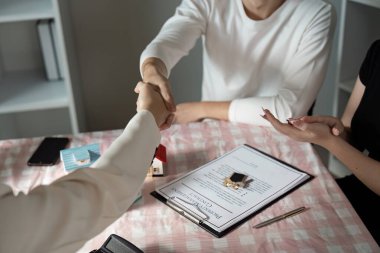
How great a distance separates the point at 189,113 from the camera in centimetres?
154

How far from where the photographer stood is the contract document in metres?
0.97

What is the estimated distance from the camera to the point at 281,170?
44.2 inches

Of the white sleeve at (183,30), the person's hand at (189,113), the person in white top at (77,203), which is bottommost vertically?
the person's hand at (189,113)

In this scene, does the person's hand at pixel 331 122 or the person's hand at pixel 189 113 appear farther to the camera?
the person's hand at pixel 189 113

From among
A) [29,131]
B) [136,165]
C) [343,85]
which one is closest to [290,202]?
[136,165]

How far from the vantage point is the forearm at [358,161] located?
3.92 ft

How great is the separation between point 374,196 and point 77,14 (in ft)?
4.98

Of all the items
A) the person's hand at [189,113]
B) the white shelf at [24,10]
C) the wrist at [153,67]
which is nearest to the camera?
the wrist at [153,67]

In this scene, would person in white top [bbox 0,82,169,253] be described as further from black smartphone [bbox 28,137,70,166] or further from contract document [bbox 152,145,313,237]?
black smartphone [bbox 28,137,70,166]

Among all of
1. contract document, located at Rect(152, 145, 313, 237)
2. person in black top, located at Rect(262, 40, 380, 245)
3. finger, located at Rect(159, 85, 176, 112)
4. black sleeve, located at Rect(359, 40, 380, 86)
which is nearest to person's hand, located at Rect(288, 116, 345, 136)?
person in black top, located at Rect(262, 40, 380, 245)

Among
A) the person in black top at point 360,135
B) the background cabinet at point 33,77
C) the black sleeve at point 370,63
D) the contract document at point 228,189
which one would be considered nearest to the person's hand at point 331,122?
the person in black top at point 360,135

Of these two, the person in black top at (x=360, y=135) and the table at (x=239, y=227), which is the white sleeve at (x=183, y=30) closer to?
the table at (x=239, y=227)

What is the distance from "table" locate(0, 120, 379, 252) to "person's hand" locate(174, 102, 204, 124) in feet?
0.72

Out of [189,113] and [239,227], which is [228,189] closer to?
→ [239,227]
